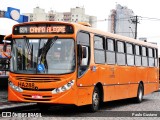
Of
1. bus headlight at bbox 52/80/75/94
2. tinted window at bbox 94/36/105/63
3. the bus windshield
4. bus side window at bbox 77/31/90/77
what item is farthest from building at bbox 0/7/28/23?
bus headlight at bbox 52/80/75/94

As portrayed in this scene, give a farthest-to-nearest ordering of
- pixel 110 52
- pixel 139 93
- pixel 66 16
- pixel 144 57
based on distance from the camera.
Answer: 1. pixel 66 16
2. pixel 144 57
3. pixel 139 93
4. pixel 110 52

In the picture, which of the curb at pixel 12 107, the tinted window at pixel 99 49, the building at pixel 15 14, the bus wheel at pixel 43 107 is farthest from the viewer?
the building at pixel 15 14

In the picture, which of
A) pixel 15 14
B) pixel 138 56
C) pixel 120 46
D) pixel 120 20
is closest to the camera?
pixel 120 46

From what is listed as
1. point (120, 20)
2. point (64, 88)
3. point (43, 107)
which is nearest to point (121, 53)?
point (43, 107)

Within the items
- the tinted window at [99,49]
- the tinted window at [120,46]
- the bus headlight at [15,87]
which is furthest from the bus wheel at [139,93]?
the bus headlight at [15,87]

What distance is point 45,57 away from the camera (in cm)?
1290

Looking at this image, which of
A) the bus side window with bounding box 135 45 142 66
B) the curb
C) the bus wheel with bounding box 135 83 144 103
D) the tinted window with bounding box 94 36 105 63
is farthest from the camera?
the bus wheel with bounding box 135 83 144 103

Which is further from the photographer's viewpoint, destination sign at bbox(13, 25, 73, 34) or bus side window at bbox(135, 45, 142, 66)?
bus side window at bbox(135, 45, 142, 66)

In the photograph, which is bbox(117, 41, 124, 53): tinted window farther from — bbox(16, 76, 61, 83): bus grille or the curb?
bbox(16, 76, 61, 83): bus grille

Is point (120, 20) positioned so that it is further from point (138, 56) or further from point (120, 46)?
point (120, 46)

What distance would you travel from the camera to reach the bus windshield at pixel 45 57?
12734 mm

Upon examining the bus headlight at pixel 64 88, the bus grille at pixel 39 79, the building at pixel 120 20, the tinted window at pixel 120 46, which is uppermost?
the building at pixel 120 20

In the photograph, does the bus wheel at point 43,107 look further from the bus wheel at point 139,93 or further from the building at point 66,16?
the building at point 66,16

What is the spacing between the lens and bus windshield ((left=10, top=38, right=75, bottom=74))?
12734mm
